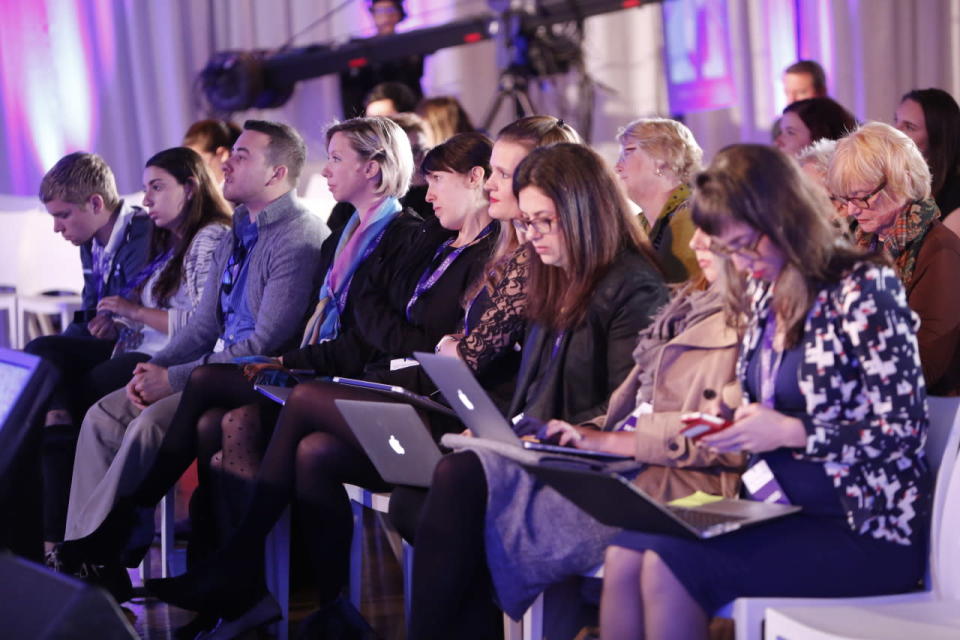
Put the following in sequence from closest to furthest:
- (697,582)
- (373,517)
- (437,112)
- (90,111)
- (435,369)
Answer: (697,582) < (435,369) < (373,517) < (437,112) < (90,111)

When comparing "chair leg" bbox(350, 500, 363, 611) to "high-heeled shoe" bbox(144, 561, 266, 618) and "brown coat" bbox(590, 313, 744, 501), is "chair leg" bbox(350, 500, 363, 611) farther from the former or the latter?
"brown coat" bbox(590, 313, 744, 501)

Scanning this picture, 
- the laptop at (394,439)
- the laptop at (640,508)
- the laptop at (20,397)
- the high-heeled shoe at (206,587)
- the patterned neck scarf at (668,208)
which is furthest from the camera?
the patterned neck scarf at (668,208)

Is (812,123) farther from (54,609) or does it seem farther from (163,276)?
(54,609)

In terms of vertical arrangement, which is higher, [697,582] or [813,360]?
[813,360]

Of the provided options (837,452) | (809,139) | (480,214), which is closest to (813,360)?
(837,452)

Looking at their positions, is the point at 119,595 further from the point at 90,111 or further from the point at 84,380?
the point at 90,111

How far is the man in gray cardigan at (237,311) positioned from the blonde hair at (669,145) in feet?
3.21

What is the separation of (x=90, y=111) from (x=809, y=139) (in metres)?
4.85

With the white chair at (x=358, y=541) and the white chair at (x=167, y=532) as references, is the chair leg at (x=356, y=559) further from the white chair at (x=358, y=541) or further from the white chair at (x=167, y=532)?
the white chair at (x=167, y=532)

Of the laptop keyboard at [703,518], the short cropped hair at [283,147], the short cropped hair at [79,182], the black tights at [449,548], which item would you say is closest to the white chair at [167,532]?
the short cropped hair at [283,147]

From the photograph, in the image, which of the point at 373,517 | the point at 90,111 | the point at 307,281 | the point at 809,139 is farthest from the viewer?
the point at 90,111

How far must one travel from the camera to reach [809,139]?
3680mm

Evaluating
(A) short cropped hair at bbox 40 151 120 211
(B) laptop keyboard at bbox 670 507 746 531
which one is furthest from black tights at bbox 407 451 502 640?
(A) short cropped hair at bbox 40 151 120 211

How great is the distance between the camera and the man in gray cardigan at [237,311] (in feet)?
10.6
